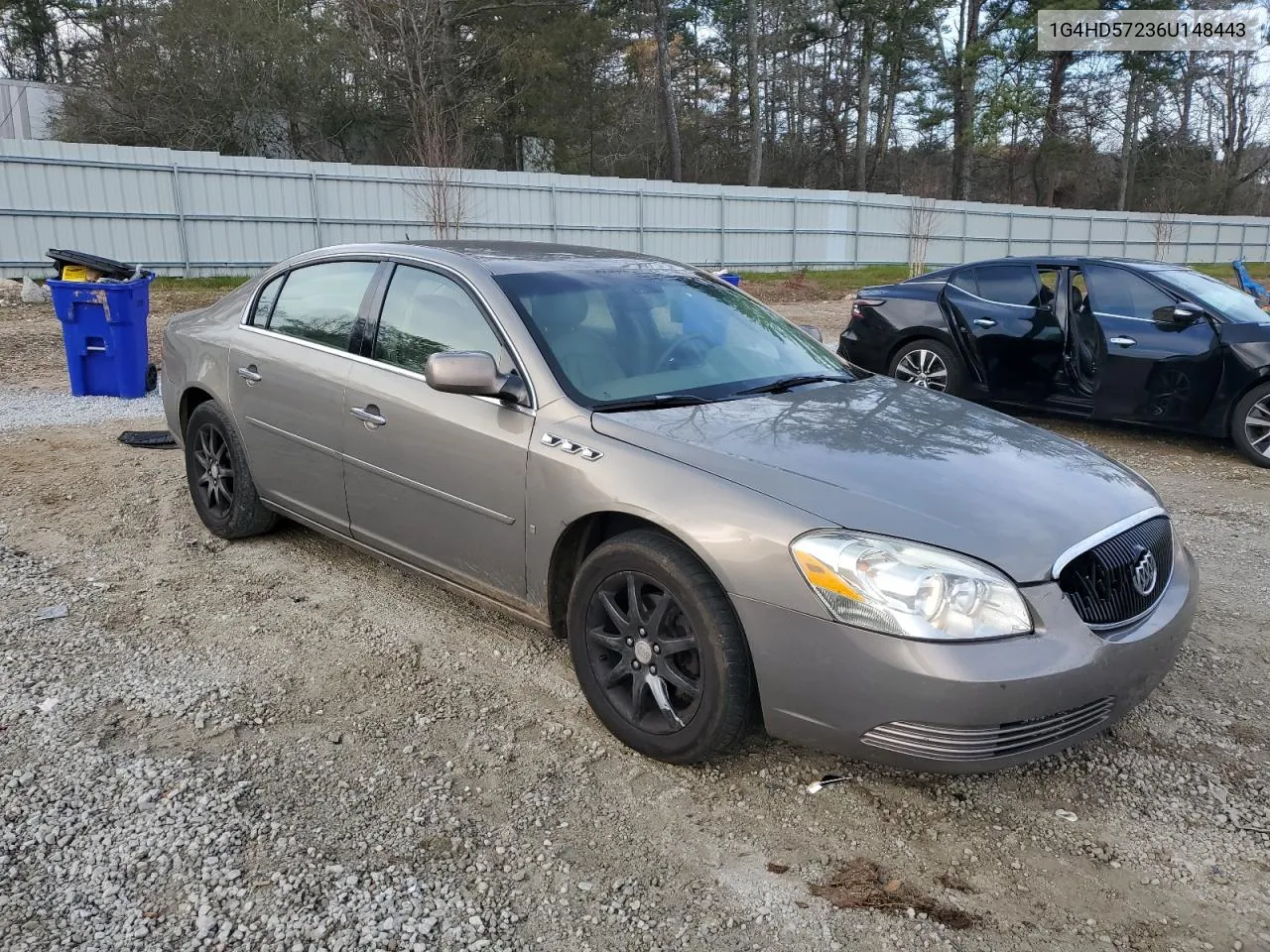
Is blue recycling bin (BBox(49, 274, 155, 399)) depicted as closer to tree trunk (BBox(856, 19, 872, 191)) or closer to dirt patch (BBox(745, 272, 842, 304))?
dirt patch (BBox(745, 272, 842, 304))

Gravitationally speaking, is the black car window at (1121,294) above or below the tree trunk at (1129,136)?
below

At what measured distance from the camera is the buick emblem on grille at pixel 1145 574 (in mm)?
2912

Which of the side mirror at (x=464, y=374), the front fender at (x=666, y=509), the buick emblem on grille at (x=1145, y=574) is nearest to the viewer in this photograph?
the front fender at (x=666, y=509)

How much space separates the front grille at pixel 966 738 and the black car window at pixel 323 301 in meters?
2.79

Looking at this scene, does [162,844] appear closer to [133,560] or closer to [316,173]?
[133,560]

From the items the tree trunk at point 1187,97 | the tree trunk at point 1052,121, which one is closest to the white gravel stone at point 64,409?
the tree trunk at point 1052,121

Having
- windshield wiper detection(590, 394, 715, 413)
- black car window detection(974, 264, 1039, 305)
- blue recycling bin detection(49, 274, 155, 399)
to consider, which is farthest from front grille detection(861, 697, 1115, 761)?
blue recycling bin detection(49, 274, 155, 399)

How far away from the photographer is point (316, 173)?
19.4 meters

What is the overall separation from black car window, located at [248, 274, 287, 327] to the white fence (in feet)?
47.9

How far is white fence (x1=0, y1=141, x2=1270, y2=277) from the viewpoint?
16828mm

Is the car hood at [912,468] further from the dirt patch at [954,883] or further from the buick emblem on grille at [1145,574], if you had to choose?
the dirt patch at [954,883]

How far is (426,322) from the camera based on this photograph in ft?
12.8

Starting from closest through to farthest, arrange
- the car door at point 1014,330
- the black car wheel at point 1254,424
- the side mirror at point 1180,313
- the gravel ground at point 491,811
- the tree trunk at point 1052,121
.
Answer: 1. the gravel ground at point 491,811
2. the black car wheel at point 1254,424
3. the side mirror at point 1180,313
4. the car door at point 1014,330
5. the tree trunk at point 1052,121

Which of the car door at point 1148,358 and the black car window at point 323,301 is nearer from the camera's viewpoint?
the black car window at point 323,301
